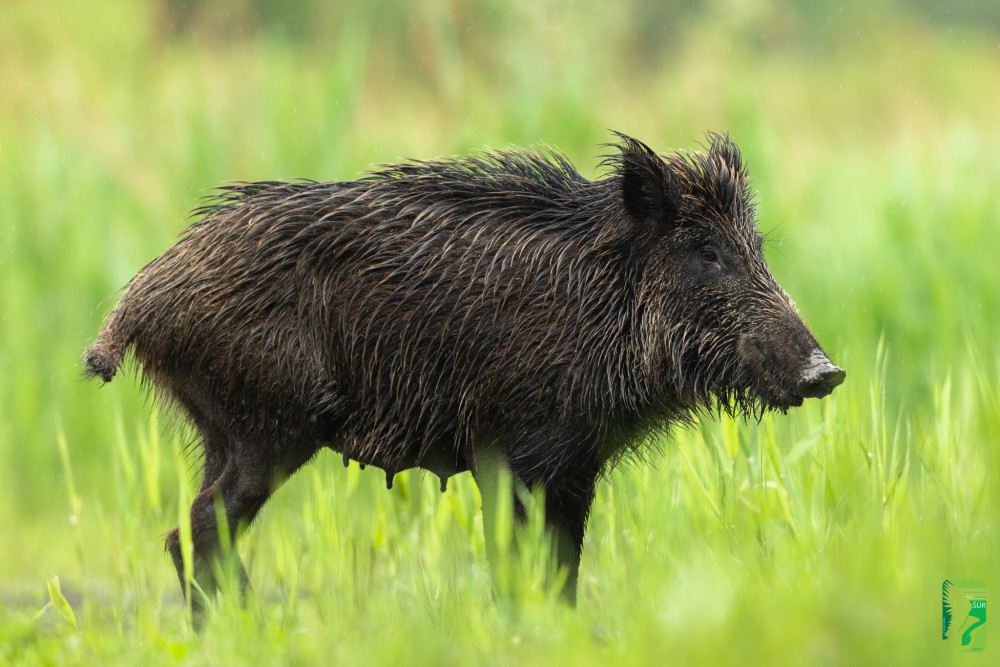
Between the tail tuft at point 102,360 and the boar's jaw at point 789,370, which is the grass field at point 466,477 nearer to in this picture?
the tail tuft at point 102,360

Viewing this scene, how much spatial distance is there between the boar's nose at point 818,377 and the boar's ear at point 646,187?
690 millimetres

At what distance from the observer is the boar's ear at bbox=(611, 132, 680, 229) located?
3623mm

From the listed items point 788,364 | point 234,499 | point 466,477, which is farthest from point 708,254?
point 234,499

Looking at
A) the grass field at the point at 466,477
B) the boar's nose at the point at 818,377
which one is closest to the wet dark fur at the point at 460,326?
the boar's nose at the point at 818,377

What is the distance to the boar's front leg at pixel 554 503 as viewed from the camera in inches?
141

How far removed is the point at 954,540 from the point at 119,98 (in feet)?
21.5

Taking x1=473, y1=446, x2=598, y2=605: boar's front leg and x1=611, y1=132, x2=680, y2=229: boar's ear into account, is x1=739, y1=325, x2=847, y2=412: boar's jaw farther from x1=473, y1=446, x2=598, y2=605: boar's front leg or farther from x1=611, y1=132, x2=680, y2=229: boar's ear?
x1=473, y1=446, x2=598, y2=605: boar's front leg

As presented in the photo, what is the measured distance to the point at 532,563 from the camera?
11.2 feet

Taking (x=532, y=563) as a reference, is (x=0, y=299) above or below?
above

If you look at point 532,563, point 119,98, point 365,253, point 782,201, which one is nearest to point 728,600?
point 532,563

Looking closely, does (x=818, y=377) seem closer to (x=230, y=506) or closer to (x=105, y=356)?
(x=230, y=506)

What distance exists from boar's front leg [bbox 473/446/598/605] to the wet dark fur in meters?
0.01

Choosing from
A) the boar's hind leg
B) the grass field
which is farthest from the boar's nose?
the boar's hind leg

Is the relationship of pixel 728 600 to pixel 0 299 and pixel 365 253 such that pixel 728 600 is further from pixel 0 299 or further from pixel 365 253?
pixel 0 299
